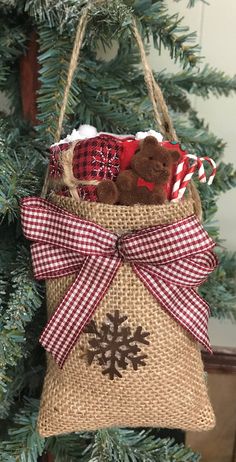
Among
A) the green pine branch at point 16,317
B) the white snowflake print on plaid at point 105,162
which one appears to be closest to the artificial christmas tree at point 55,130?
the green pine branch at point 16,317

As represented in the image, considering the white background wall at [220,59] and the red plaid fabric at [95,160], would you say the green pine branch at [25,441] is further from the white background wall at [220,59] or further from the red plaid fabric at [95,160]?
the white background wall at [220,59]

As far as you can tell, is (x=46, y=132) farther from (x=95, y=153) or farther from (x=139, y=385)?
(x=139, y=385)

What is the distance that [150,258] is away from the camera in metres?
0.52

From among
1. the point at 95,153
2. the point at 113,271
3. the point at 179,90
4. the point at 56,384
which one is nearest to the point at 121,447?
the point at 56,384

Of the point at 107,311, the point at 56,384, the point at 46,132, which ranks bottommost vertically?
the point at 56,384

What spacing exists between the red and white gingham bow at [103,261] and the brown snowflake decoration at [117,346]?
3 centimetres

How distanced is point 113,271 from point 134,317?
0.18 ft

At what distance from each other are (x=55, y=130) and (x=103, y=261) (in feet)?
0.68

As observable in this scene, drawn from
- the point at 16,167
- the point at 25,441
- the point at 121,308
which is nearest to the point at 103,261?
the point at 121,308

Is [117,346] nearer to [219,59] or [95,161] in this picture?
[95,161]

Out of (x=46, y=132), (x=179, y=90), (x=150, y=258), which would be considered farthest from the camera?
(x=179, y=90)

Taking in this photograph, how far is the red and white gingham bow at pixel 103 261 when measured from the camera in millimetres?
517

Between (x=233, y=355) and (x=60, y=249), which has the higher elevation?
(x=60, y=249)

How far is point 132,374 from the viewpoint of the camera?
535mm
